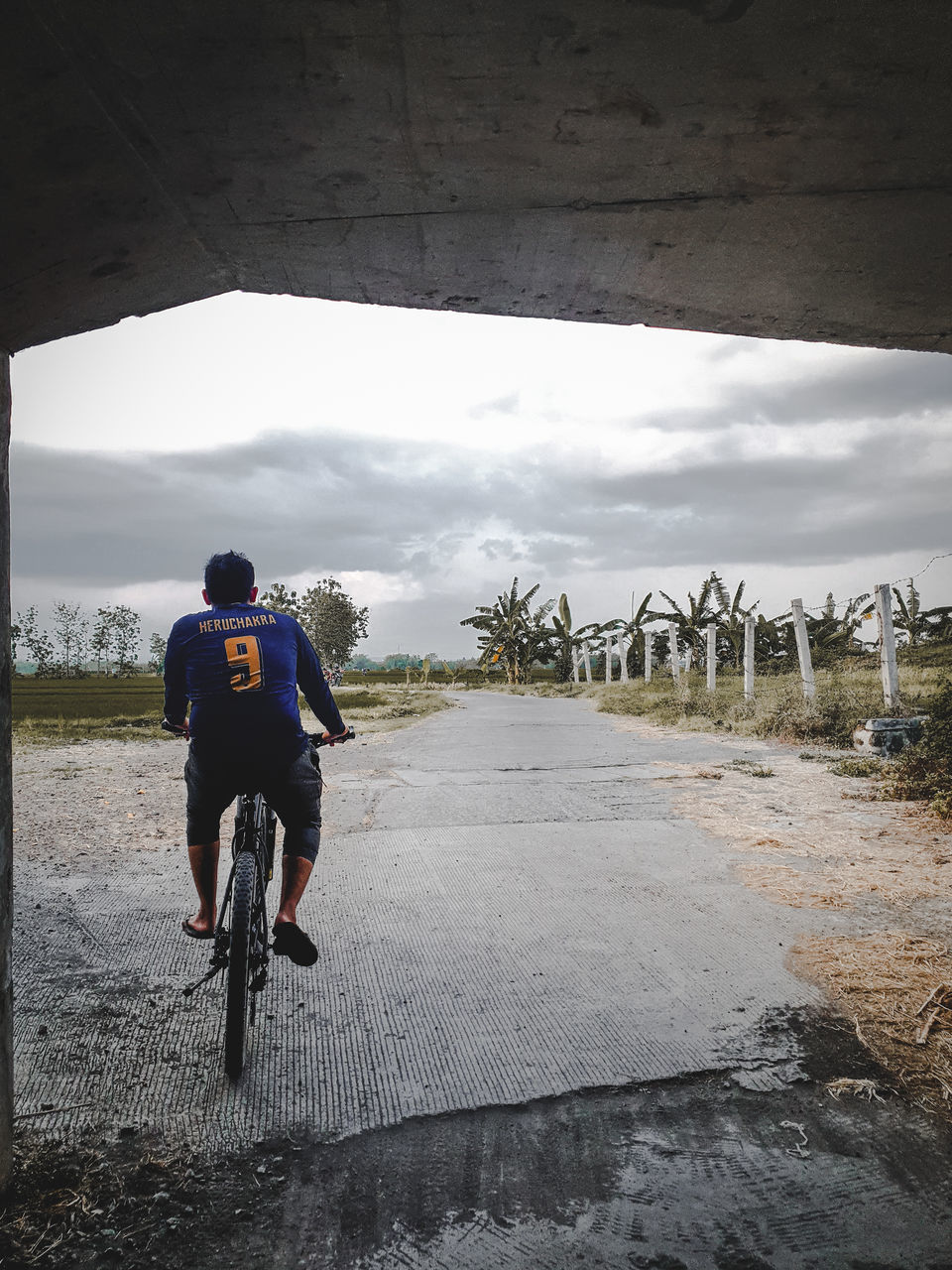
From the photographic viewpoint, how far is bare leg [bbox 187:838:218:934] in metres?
3.10

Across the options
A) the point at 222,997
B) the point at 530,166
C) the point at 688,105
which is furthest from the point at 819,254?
the point at 222,997

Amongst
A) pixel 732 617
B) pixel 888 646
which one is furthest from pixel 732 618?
pixel 888 646

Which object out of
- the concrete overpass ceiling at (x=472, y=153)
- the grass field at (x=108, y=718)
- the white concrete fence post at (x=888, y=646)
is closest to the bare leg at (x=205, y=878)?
the concrete overpass ceiling at (x=472, y=153)

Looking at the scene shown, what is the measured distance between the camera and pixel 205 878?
123 inches

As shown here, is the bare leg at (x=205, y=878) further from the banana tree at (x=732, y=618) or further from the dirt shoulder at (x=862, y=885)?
the banana tree at (x=732, y=618)

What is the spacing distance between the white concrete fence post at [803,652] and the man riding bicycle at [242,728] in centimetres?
1124

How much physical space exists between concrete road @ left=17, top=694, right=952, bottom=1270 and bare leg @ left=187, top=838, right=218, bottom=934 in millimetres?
330

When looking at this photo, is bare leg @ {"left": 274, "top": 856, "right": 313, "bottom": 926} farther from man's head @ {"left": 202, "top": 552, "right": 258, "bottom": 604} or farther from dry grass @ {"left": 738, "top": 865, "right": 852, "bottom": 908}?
dry grass @ {"left": 738, "top": 865, "right": 852, "bottom": 908}

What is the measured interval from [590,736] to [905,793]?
6.76 m

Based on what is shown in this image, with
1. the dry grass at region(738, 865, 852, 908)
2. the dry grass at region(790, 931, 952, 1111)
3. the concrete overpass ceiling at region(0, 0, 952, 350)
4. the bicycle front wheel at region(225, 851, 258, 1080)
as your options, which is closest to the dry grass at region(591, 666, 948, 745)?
the dry grass at region(738, 865, 852, 908)

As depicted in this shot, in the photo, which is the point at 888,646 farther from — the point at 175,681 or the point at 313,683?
the point at 175,681

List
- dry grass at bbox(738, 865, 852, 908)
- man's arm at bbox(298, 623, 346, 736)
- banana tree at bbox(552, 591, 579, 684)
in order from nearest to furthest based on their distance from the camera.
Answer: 1. man's arm at bbox(298, 623, 346, 736)
2. dry grass at bbox(738, 865, 852, 908)
3. banana tree at bbox(552, 591, 579, 684)

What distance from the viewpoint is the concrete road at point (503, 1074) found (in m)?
1.93

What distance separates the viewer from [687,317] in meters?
2.82
